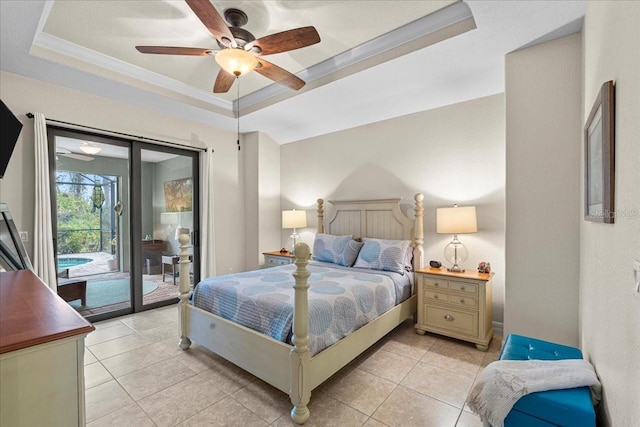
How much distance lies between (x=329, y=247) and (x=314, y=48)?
2316 millimetres

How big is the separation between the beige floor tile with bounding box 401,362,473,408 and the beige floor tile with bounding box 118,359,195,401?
1796 mm

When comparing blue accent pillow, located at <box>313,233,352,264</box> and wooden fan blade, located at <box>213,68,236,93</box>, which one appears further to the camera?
blue accent pillow, located at <box>313,233,352,264</box>

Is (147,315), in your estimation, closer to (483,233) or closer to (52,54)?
(52,54)

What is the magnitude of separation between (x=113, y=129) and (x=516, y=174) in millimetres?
4312

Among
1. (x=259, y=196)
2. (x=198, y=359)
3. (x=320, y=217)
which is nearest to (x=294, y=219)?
(x=320, y=217)

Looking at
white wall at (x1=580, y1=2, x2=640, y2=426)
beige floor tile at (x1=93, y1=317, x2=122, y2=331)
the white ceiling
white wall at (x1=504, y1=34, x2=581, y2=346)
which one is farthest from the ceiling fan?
beige floor tile at (x1=93, y1=317, x2=122, y2=331)

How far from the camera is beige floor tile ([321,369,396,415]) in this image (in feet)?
6.53

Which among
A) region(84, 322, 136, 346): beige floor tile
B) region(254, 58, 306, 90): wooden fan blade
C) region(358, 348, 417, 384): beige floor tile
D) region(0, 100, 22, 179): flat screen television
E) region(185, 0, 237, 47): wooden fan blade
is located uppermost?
region(185, 0, 237, 47): wooden fan blade

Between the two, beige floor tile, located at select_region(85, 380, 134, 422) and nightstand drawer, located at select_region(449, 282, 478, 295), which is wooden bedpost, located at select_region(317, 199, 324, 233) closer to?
nightstand drawer, located at select_region(449, 282, 478, 295)

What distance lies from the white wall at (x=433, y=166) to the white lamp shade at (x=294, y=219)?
0.98 feet

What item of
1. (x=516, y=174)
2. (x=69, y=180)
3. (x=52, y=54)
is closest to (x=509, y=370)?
(x=516, y=174)

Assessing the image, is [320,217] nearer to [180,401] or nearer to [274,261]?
[274,261]

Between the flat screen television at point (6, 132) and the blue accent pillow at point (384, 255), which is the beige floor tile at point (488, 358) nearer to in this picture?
the blue accent pillow at point (384, 255)

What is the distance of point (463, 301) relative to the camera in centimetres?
283
